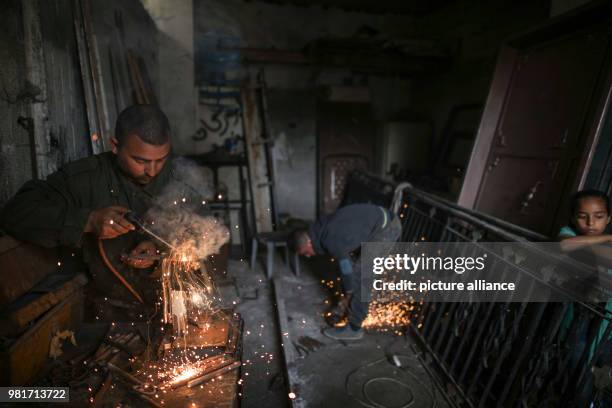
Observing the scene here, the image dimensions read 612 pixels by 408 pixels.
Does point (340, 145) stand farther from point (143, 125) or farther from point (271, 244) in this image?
point (143, 125)

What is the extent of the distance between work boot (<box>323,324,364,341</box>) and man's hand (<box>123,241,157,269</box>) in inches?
110

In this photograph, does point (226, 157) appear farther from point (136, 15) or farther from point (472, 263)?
point (472, 263)

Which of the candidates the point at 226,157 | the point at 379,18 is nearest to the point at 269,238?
the point at 226,157

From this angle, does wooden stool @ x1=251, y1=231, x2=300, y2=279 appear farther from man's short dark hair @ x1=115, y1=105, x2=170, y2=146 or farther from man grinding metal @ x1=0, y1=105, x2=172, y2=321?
man's short dark hair @ x1=115, y1=105, x2=170, y2=146

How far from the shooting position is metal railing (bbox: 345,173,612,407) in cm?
247

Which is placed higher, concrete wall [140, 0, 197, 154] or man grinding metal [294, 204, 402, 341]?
concrete wall [140, 0, 197, 154]

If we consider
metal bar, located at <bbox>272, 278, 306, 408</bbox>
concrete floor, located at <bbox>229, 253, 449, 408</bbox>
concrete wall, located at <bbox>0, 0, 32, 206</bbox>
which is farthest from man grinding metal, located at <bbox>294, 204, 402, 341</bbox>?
concrete wall, located at <bbox>0, 0, 32, 206</bbox>

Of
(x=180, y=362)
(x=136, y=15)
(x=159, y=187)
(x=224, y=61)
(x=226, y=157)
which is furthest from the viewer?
(x=224, y=61)

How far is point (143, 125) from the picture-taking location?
262 cm

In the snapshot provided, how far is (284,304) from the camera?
211 inches

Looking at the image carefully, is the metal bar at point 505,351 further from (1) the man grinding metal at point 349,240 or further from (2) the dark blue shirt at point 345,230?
(2) the dark blue shirt at point 345,230

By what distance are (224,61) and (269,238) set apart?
454cm

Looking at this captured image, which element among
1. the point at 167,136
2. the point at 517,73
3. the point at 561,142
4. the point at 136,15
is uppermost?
the point at 136,15

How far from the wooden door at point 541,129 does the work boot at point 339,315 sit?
2.60m
